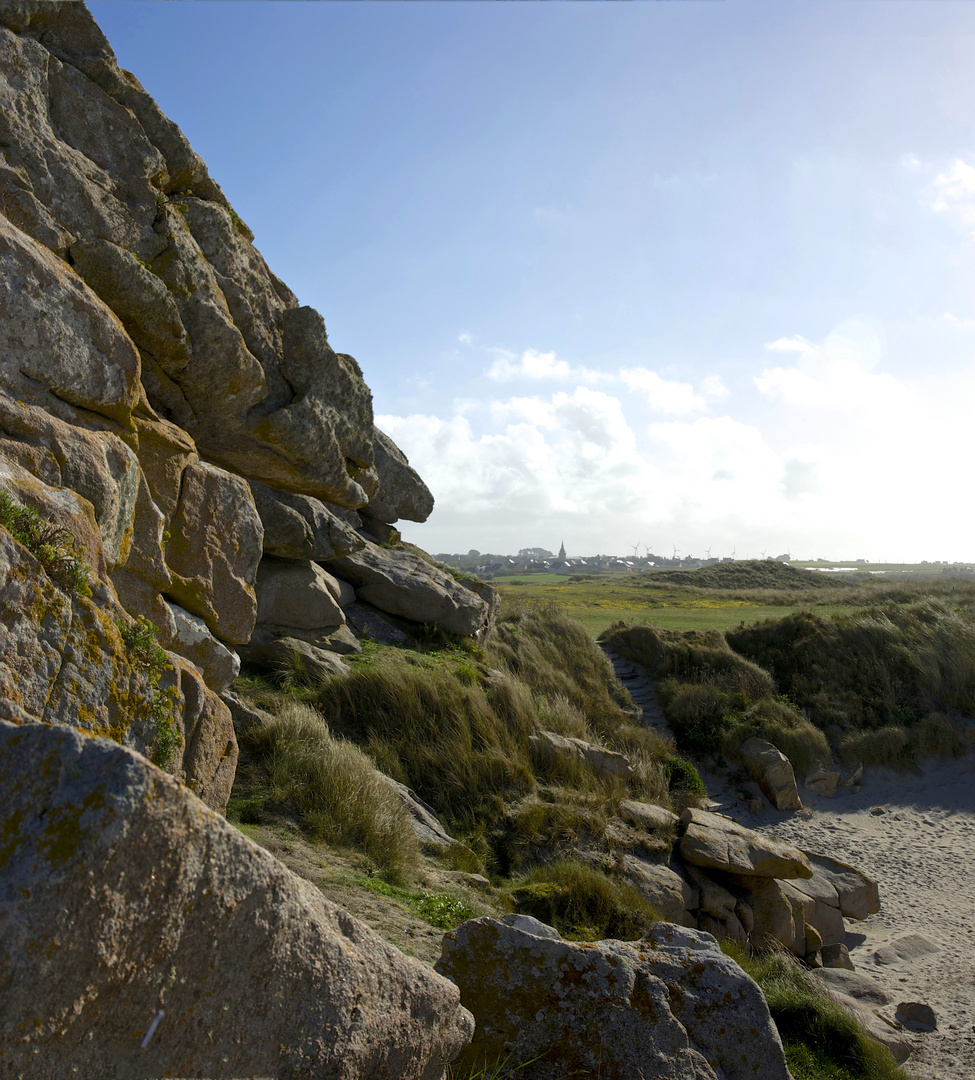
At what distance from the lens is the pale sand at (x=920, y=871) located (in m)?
8.38

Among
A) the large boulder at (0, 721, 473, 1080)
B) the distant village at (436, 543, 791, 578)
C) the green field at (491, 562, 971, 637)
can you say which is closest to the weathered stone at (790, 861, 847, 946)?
the large boulder at (0, 721, 473, 1080)

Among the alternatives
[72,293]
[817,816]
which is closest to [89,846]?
[72,293]

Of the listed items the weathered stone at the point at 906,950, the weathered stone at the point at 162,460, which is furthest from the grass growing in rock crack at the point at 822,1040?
the weathered stone at the point at 162,460

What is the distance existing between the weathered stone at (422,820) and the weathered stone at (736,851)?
384 centimetres

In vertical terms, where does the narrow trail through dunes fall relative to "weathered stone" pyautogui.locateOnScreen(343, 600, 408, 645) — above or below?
below

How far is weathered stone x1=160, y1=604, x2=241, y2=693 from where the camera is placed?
6043 millimetres

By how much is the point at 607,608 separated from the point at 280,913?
37315mm

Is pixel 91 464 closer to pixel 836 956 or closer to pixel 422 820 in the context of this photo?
pixel 422 820

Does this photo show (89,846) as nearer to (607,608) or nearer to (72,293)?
(72,293)

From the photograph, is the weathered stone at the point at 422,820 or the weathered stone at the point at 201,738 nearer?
the weathered stone at the point at 201,738

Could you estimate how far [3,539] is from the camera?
10.4 ft

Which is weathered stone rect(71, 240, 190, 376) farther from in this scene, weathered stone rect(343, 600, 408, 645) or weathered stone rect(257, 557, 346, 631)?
weathered stone rect(343, 600, 408, 645)

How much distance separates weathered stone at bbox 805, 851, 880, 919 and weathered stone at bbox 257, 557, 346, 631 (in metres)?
9.42

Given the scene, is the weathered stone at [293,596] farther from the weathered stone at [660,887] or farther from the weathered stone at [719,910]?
the weathered stone at [719,910]
